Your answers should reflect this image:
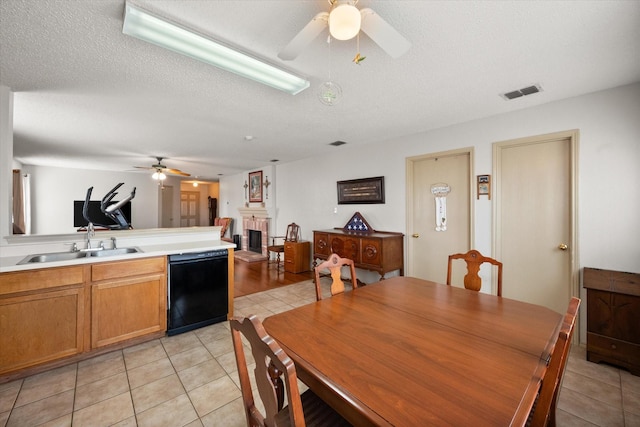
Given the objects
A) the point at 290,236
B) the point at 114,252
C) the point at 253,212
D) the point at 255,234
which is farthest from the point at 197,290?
the point at 255,234

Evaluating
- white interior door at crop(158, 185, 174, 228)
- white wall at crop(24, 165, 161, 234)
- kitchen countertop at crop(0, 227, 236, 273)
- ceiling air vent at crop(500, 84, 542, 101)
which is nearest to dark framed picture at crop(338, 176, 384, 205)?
ceiling air vent at crop(500, 84, 542, 101)

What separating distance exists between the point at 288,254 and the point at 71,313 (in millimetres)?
3525

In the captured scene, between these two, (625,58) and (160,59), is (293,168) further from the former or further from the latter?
(625,58)

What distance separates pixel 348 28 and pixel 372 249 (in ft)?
9.60

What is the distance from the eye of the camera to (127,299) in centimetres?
244

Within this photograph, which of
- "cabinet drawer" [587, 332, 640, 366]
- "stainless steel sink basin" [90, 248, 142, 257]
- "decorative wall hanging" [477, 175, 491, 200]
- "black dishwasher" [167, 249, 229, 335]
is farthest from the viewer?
"decorative wall hanging" [477, 175, 491, 200]

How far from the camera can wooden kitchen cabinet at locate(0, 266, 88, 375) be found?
6.45 ft

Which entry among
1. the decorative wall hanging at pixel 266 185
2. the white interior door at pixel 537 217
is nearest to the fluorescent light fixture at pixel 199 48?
the white interior door at pixel 537 217

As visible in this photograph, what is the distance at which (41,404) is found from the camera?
5.83ft

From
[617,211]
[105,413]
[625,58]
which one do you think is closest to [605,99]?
[625,58]

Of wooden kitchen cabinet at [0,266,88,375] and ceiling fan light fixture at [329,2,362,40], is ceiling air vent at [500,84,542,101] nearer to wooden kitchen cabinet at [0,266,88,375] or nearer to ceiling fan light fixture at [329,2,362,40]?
ceiling fan light fixture at [329,2,362,40]

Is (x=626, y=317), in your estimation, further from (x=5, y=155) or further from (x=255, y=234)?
(x=255, y=234)

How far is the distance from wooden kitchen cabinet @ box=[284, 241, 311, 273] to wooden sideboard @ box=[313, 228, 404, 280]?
3.75ft

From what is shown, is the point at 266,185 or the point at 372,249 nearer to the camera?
the point at 372,249
